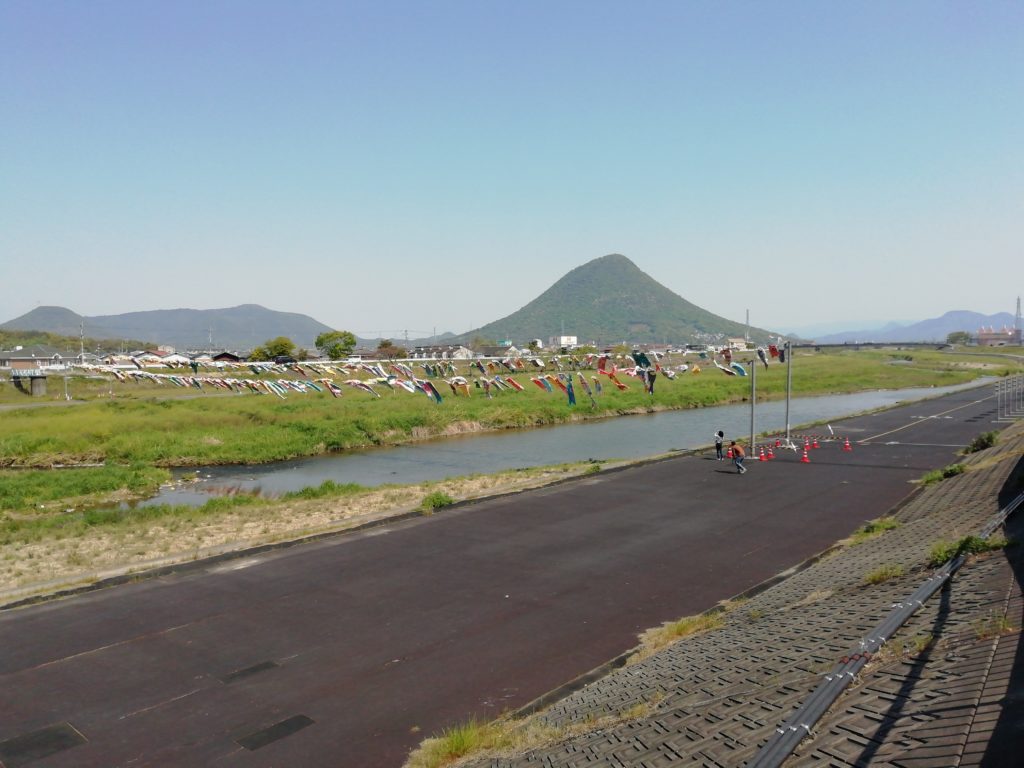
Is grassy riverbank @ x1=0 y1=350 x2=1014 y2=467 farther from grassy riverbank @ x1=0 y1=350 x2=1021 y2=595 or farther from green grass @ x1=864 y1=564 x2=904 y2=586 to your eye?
green grass @ x1=864 y1=564 x2=904 y2=586

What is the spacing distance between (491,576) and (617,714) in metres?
6.53

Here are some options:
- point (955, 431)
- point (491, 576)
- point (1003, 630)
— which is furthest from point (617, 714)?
point (955, 431)

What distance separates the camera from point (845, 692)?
6.74 m

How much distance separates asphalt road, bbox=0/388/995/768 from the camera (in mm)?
8594

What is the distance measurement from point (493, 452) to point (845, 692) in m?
34.4

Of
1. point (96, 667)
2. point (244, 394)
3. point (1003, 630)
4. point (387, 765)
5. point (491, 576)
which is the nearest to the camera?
point (1003, 630)

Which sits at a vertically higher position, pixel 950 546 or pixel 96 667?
pixel 950 546

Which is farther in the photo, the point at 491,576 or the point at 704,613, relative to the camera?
the point at 491,576

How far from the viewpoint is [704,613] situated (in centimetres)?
1225

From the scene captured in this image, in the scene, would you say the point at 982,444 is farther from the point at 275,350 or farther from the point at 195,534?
the point at 275,350

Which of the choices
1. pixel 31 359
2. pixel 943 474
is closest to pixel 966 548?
pixel 943 474

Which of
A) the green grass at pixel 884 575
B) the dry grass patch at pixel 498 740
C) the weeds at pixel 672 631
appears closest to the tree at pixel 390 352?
the weeds at pixel 672 631

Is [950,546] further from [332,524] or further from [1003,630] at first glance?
[332,524]

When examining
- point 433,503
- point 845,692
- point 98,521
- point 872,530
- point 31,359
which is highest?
point 31,359
